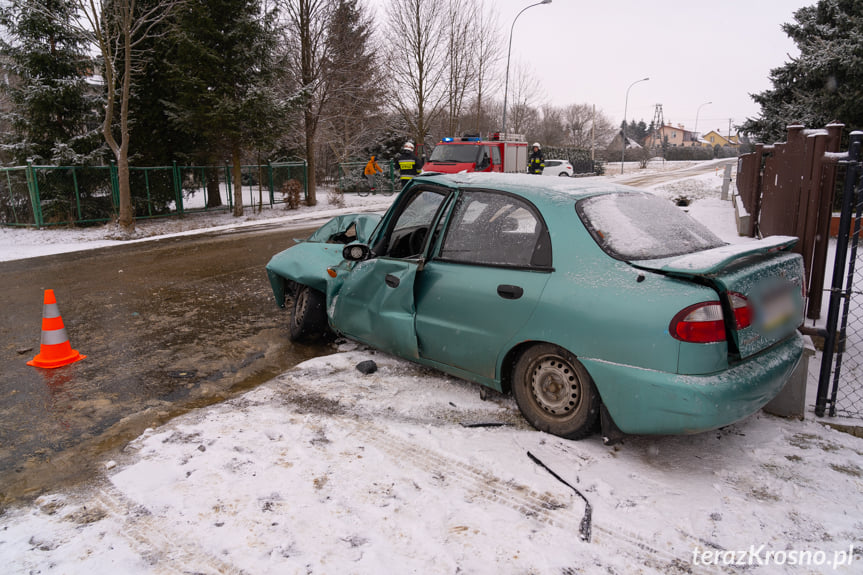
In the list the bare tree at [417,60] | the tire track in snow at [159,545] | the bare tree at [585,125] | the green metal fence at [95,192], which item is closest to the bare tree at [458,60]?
the bare tree at [417,60]

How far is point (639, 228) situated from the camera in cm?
359

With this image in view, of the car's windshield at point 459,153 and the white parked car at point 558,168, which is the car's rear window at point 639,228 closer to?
the car's windshield at point 459,153

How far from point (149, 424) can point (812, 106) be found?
59.6ft

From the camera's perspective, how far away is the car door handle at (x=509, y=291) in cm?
353

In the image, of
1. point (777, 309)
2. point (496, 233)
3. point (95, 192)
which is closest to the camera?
point (777, 309)

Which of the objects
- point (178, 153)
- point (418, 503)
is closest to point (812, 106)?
point (418, 503)

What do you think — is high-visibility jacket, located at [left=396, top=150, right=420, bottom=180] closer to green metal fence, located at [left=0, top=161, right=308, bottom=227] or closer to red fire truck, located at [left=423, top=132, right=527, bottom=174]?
red fire truck, located at [left=423, top=132, right=527, bottom=174]

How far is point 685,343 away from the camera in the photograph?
290cm

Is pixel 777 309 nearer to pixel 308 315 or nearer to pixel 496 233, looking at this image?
pixel 496 233

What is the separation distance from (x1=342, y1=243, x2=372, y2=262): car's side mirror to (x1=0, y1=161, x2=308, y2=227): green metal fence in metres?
14.6

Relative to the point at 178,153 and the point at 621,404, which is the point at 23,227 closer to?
A: the point at 178,153

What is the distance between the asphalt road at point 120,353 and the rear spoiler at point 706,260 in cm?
329

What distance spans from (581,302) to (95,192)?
17.5 m

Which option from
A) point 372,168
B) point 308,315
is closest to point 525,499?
point 308,315
